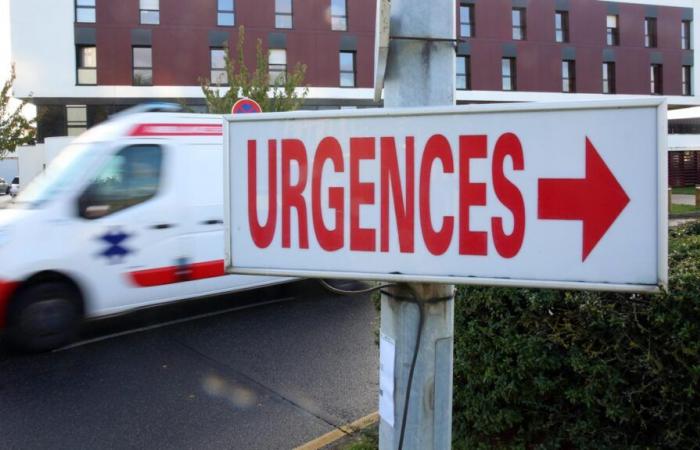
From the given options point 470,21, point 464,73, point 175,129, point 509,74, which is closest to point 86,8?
point 464,73

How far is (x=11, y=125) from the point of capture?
29062 mm

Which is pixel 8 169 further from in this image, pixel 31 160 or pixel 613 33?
pixel 613 33

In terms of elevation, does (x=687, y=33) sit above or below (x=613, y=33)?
above

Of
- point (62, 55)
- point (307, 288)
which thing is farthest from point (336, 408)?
point (62, 55)

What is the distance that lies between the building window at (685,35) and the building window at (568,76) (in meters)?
8.55

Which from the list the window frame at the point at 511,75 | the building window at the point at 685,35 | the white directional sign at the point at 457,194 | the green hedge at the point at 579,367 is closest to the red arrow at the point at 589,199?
the white directional sign at the point at 457,194

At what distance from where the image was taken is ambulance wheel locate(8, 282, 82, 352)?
19.2 feet

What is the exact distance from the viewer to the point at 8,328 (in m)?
5.82

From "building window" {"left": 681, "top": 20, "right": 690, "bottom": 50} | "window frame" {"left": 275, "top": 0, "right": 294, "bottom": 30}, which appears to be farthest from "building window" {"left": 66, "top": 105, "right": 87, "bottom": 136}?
"building window" {"left": 681, "top": 20, "right": 690, "bottom": 50}

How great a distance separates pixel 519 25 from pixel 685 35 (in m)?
12.3

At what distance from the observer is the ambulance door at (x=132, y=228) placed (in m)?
6.21

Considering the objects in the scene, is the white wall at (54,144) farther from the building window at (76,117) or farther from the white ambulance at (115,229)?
the white ambulance at (115,229)

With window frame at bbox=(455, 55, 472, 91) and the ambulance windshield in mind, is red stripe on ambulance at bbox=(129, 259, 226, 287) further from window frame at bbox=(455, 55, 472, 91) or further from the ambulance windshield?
window frame at bbox=(455, 55, 472, 91)

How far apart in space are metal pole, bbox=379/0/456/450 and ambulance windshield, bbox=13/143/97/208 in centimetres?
534
